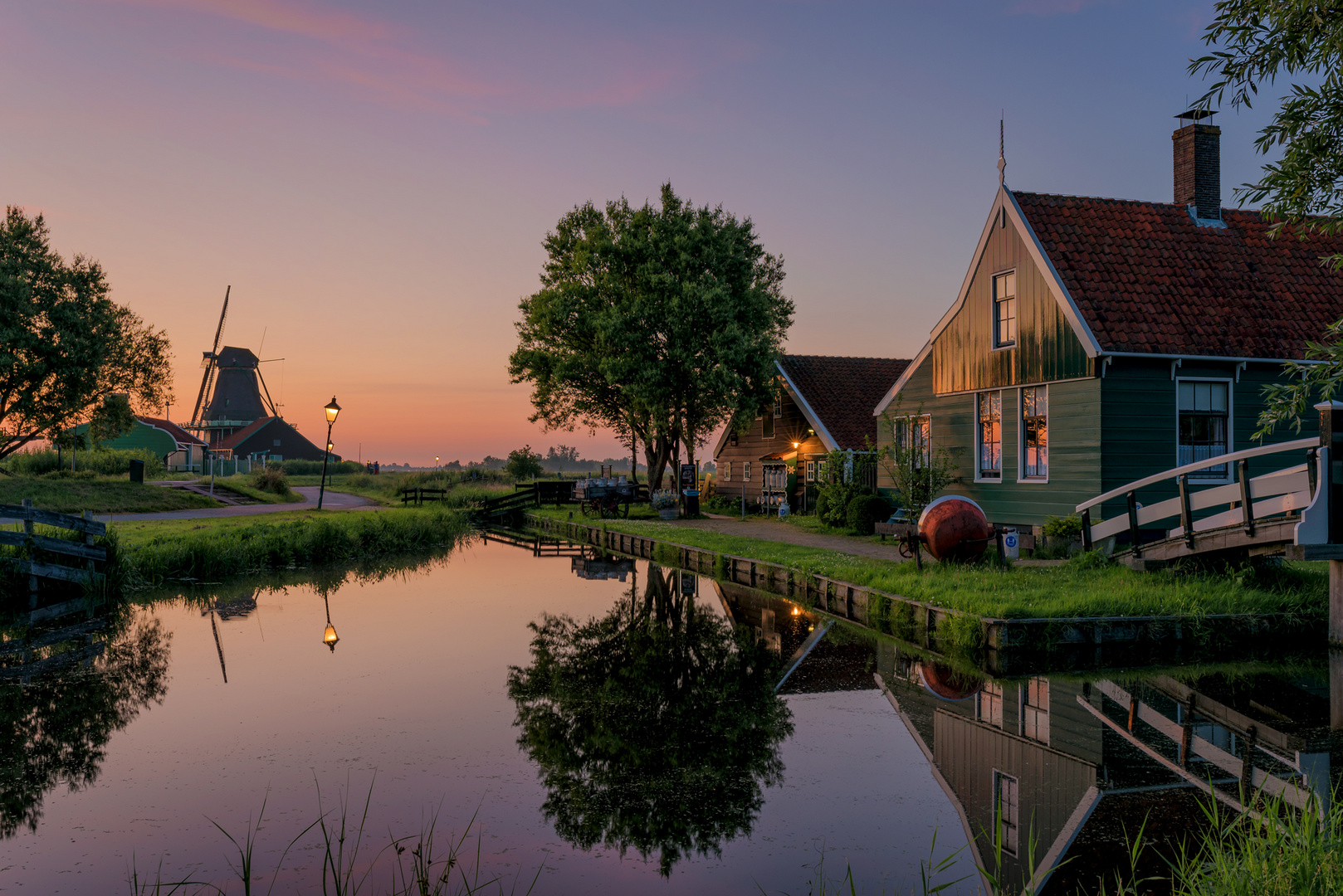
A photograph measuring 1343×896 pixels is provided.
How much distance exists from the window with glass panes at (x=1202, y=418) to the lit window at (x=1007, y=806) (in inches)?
535

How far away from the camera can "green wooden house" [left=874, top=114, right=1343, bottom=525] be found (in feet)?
58.7

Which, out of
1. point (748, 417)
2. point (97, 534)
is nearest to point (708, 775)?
point (97, 534)

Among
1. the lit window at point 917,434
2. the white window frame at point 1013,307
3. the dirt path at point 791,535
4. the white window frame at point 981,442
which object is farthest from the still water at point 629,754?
the lit window at point 917,434

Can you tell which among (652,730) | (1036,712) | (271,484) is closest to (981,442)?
(1036,712)

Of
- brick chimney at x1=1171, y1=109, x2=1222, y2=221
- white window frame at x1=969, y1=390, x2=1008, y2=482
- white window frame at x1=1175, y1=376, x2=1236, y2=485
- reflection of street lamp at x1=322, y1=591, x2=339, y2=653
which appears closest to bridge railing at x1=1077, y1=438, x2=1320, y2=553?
white window frame at x1=1175, y1=376, x2=1236, y2=485

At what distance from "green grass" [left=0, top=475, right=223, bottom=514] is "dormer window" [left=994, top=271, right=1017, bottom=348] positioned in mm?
26469

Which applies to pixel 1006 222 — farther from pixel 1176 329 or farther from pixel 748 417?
pixel 748 417

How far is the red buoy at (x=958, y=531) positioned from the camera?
48.7 ft

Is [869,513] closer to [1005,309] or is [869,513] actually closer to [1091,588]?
[1005,309]

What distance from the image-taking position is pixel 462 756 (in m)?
7.60

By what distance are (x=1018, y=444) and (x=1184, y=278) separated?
4.82 m

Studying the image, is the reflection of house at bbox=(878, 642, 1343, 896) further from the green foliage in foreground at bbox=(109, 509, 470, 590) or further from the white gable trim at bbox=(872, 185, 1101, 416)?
the green foliage in foreground at bbox=(109, 509, 470, 590)

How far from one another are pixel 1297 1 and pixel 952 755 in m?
7.89

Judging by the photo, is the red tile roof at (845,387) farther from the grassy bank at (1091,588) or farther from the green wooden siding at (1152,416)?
the grassy bank at (1091,588)
